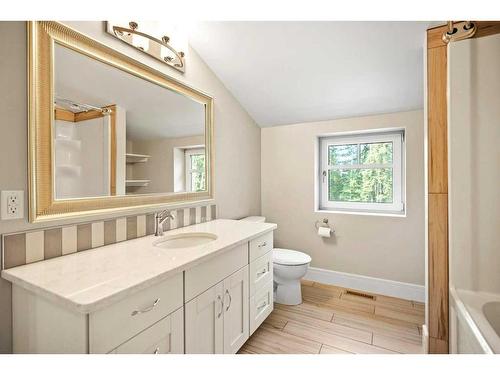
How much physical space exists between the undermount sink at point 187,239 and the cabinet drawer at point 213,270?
19 centimetres

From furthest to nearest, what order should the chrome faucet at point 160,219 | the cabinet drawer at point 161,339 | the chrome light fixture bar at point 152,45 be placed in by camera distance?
the chrome faucet at point 160,219 < the chrome light fixture bar at point 152,45 < the cabinet drawer at point 161,339

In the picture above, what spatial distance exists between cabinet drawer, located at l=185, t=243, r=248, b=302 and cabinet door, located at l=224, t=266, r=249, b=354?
5cm

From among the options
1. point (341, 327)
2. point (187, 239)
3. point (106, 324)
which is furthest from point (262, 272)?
point (106, 324)

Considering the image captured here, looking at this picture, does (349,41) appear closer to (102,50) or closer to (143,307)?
(102,50)

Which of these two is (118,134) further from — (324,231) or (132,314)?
(324,231)

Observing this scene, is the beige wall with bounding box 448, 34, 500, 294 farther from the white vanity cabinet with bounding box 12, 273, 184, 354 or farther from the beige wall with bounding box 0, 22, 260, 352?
the beige wall with bounding box 0, 22, 260, 352

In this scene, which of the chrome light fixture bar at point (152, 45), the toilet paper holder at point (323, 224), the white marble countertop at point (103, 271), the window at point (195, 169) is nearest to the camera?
the white marble countertop at point (103, 271)

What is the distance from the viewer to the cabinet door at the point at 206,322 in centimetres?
105

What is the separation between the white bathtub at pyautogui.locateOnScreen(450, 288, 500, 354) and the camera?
2.80 ft

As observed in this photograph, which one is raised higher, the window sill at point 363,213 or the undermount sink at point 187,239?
the window sill at point 363,213

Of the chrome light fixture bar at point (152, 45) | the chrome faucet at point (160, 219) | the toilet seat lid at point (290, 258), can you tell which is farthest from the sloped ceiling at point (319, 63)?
the toilet seat lid at point (290, 258)

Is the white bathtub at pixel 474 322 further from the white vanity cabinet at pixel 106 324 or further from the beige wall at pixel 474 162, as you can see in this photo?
the white vanity cabinet at pixel 106 324

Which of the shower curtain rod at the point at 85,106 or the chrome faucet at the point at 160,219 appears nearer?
the shower curtain rod at the point at 85,106

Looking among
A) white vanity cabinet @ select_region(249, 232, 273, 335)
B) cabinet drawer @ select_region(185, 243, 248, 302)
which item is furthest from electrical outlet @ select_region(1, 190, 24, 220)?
white vanity cabinet @ select_region(249, 232, 273, 335)
